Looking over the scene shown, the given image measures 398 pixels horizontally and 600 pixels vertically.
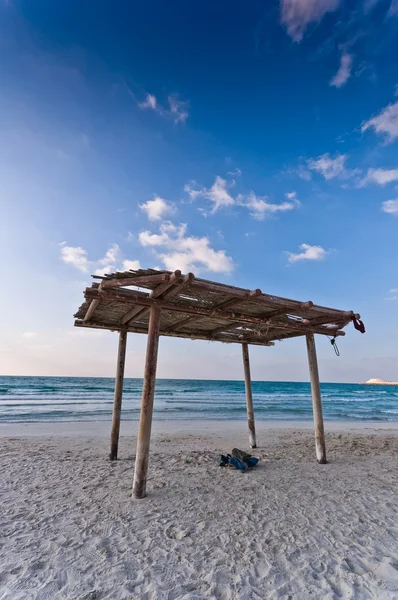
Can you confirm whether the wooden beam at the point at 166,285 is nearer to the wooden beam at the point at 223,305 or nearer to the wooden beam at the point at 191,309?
the wooden beam at the point at 191,309

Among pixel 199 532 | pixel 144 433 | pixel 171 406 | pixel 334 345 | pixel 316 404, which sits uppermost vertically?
pixel 334 345

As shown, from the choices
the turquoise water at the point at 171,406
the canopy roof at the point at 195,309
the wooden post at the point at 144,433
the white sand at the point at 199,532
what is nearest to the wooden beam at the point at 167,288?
the canopy roof at the point at 195,309

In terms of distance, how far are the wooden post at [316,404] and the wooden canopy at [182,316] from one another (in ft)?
0.06

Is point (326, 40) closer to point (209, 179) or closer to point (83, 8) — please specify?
point (209, 179)

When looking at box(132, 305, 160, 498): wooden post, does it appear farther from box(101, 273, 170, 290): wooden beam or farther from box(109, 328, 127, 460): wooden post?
box(109, 328, 127, 460): wooden post

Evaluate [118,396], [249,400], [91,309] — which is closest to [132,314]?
[91,309]

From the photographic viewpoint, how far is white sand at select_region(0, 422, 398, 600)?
2312mm

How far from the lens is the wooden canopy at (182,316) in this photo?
12.6 feet

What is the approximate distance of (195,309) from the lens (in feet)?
15.1

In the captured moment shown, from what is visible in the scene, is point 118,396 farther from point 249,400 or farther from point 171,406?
point 171,406

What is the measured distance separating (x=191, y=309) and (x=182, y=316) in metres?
0.87

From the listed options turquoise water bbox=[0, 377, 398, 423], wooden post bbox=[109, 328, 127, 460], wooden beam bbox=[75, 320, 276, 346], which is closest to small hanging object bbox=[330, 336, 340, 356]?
wooden beam bbox=[75, 320, 276, 346]

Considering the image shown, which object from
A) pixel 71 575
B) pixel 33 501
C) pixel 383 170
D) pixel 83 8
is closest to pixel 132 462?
pixel 33 501

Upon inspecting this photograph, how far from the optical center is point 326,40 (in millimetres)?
7422
